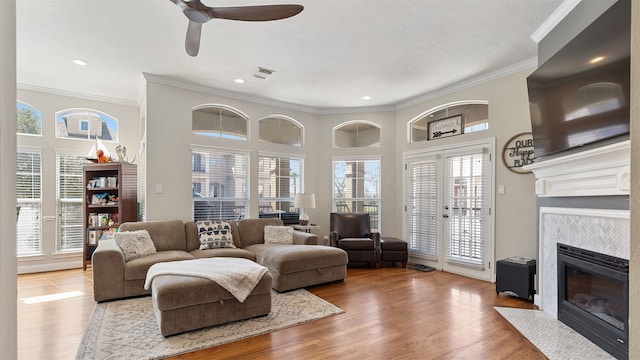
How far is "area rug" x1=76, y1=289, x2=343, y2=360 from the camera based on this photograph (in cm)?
246

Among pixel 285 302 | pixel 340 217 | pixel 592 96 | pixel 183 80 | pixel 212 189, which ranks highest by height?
pixel 183 80

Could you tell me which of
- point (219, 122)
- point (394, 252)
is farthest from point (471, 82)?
point (219, 122)

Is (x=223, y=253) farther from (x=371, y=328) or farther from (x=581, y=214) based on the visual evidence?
(x=581, y=214)

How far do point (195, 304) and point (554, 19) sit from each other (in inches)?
164

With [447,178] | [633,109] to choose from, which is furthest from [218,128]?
[633,109]

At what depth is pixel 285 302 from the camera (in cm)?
358

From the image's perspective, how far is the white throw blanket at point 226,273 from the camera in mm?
2898

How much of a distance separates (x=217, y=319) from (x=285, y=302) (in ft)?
2.91

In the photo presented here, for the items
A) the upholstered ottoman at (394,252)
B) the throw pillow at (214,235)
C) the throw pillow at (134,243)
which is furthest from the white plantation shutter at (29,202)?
the upholstered ottoman at (394,252)

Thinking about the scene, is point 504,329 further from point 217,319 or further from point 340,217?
point 340,217

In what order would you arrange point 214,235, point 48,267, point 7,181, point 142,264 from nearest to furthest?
point 7,181
point 142,264
point 214,235
point 48,267

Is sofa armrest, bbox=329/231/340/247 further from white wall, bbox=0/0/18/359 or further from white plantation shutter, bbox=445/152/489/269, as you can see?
white wall, bbox=0/0/18/359

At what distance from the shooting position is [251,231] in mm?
5074

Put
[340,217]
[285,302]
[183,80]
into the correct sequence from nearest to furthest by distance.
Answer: [285,302]
[183,80]
[340,217]
